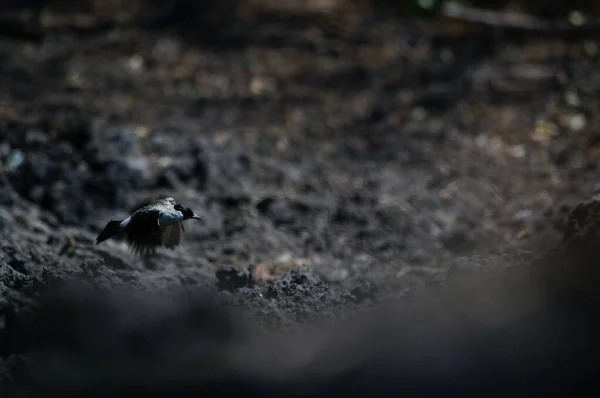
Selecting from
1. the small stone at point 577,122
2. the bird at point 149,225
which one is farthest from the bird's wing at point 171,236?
the small stone at point 577,122

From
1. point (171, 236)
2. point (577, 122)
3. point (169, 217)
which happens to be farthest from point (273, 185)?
point (577, 122)

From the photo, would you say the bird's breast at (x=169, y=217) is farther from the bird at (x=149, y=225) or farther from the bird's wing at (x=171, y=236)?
the bird's wing at (x=171, y=236)

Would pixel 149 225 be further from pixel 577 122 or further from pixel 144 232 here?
pixel 577 122

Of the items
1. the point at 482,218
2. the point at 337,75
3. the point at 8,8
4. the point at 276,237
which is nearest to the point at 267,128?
the point at 337,75

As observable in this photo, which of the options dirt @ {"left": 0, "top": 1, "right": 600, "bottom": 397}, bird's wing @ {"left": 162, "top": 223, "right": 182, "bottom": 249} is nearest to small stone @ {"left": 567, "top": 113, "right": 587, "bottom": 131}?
dirt @ {"left": 0, "top": 1, "right": 600, "bottom": 397}

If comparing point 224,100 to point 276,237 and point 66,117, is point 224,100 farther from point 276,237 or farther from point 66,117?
point 276,237

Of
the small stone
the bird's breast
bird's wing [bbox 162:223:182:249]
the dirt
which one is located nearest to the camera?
the dirt

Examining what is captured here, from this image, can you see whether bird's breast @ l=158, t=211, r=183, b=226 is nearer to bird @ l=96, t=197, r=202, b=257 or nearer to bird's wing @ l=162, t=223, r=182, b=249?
bird @ l=96, t=197, r=202, b=257
